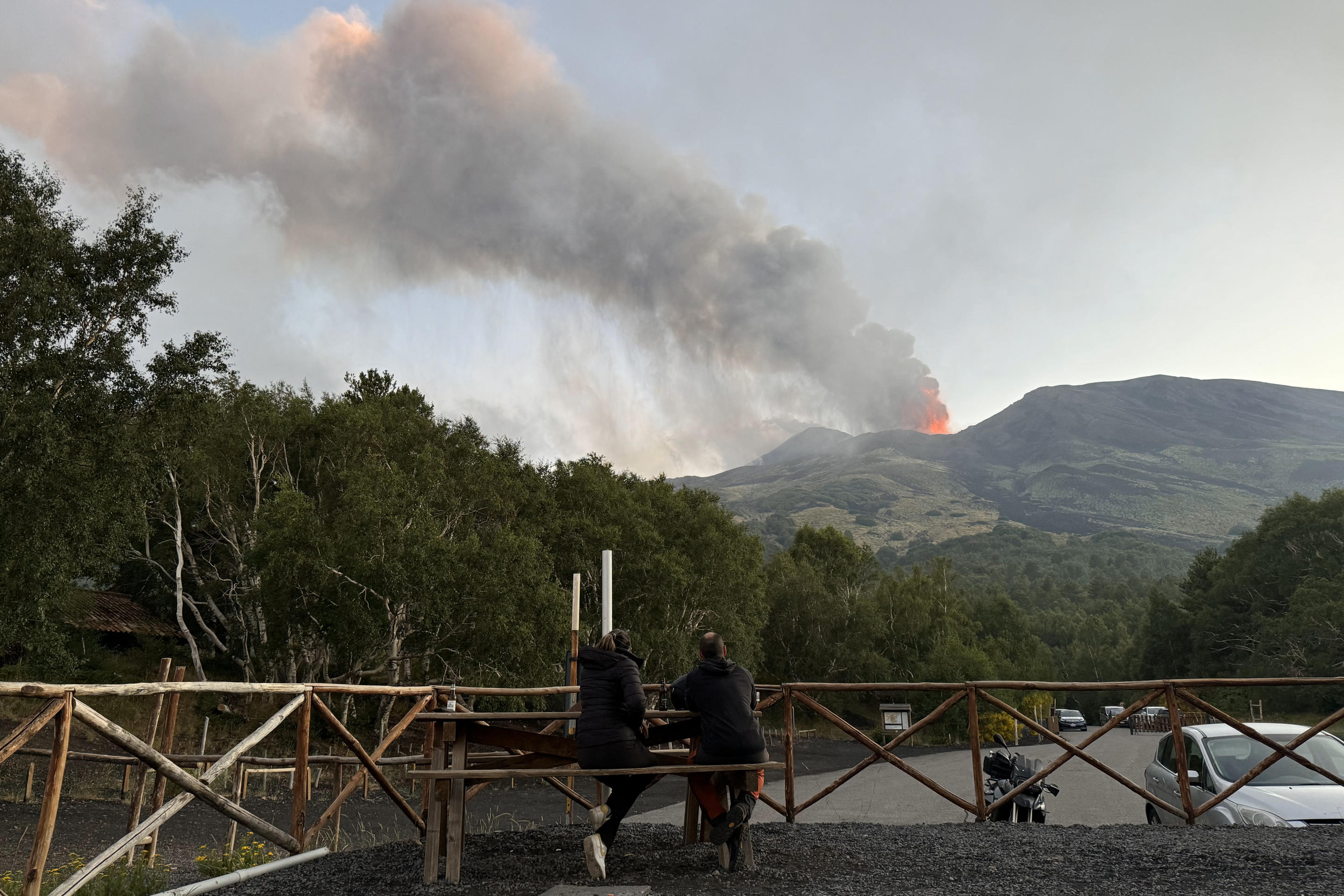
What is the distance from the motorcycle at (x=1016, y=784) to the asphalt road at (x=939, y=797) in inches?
35.1

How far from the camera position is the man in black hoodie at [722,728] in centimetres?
604

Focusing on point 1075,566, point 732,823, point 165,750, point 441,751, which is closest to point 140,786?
point 165,750

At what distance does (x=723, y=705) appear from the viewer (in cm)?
624

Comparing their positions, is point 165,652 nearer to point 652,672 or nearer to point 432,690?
point 652,672

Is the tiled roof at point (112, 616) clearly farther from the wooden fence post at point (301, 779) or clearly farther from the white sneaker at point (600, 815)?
the white sneaker at point (600, 815)

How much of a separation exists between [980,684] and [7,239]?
22.0 meters

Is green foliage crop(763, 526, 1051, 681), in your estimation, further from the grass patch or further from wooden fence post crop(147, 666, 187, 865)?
the grass patch

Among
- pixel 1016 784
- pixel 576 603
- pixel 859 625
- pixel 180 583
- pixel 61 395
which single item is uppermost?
pixel 61 395

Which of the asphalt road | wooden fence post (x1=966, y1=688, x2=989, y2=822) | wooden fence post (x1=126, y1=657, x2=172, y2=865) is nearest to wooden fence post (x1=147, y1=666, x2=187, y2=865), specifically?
wooden fence post (x1=126, y1=657, x2=172, y2=865)

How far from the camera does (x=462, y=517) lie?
3356cm

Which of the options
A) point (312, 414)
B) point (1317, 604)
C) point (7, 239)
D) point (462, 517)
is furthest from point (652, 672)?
point (1317, 604)

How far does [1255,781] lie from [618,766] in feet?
22.4

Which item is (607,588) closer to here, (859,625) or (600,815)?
(600,815)

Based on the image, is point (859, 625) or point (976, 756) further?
point (859, 625)
